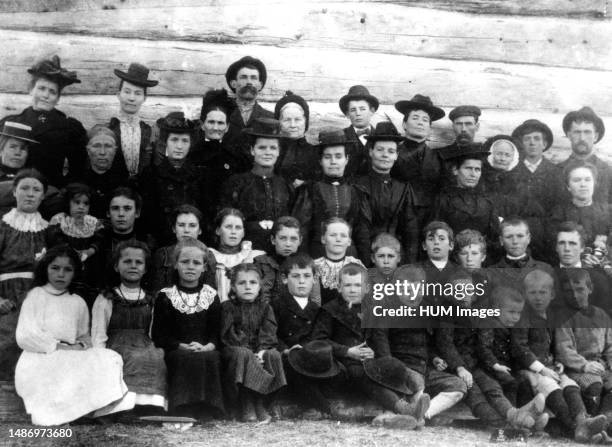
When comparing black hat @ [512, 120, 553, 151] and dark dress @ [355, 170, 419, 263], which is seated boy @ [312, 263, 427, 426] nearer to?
dark dress @ [355, 170, 419, 263]

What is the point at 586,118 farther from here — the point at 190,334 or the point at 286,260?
the point at 190,334

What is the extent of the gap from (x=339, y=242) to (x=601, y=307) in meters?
1.40

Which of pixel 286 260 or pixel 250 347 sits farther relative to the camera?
pixel 286 260

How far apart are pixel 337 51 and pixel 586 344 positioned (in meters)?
2.38

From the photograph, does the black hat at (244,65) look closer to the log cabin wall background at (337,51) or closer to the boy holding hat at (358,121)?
the log cabin wall background at (337,51)

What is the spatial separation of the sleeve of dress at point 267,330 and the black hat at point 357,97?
5.18 feet

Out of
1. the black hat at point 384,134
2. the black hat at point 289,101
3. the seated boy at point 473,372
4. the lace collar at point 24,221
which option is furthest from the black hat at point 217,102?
the seated boy at point 473,372

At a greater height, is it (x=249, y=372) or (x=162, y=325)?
(x=162, y=325)

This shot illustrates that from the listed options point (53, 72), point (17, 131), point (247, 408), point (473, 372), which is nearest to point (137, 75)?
point (53, 72)

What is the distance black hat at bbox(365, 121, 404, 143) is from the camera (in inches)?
173

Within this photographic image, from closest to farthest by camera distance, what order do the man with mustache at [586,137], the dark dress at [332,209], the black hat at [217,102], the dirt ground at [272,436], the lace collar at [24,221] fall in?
the dirt ground at [272,436]
the lace collar at [24,221]
the dark dress at [332,209]
the black hat at [217,102]
the man with mustache at [586,137]

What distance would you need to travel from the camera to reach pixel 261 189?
4367mm

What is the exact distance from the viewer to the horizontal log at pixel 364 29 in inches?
194

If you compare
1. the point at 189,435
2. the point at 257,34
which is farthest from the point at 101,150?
the point at 189,435
